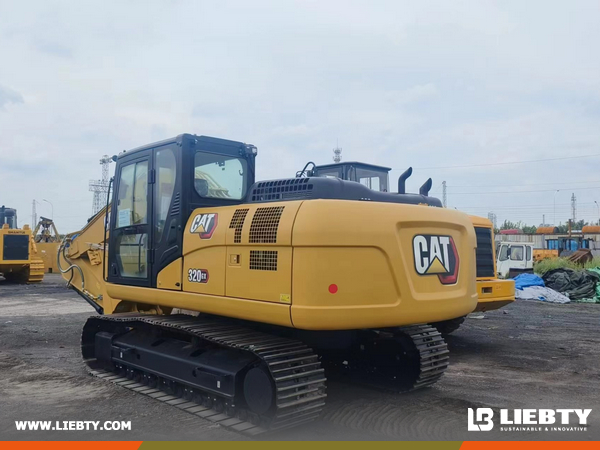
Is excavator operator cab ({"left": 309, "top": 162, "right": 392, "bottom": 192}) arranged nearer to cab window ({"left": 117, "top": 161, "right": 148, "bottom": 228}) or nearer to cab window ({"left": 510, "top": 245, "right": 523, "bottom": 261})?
cab window ({"left": 117, "top": 161, "right": 148, "bottom": 228})

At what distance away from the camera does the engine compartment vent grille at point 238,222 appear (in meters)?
5.02

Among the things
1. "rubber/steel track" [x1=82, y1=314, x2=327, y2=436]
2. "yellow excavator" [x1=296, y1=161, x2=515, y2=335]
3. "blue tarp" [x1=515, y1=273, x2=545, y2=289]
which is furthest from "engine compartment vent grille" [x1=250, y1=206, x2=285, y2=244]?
"blue tarp" [x1=515, y1=273, x2=545, y2=289]

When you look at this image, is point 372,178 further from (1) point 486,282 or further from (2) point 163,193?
(2) point 163,193

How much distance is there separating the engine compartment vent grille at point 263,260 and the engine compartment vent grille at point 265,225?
8 centimetres

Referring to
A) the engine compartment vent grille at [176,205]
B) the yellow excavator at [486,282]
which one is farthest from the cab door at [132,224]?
the yellow excavator at [486,282]

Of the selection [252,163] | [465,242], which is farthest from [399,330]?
[252,163]

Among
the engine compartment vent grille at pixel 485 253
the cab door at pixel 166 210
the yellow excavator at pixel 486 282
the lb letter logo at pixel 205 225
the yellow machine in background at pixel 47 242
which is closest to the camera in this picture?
the lb letter logo at pixel 205 225

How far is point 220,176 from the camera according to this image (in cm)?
621

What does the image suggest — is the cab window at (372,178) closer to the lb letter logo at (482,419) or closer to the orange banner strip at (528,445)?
the lb letter logo at (482,419)

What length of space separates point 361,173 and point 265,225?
6717mm

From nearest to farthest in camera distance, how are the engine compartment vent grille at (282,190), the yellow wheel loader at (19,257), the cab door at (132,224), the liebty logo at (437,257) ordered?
the liebty logo at (437,257), the engine compartment vent grille at (282,190), the cab door at (132,224), the yellow wheel loader at (19,257)

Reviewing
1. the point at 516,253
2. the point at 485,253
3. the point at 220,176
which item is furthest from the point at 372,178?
the point at 516,253

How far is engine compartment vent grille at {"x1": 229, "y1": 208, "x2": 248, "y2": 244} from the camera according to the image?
5023mm

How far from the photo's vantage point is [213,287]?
A: 17.2 feet
